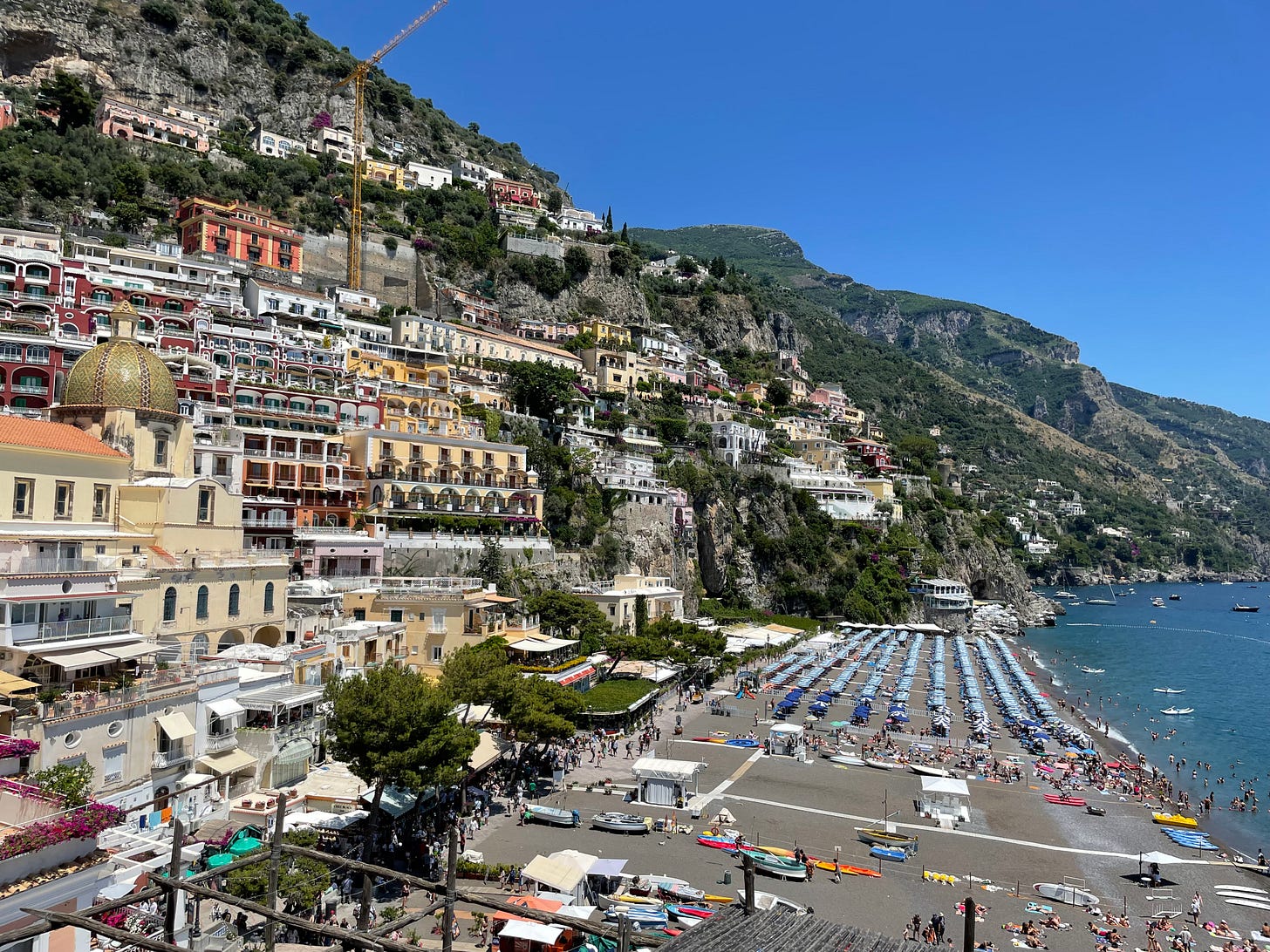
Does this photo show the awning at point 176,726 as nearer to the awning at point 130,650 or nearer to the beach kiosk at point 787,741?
the awning at point 130,650

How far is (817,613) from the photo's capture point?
71188 mm

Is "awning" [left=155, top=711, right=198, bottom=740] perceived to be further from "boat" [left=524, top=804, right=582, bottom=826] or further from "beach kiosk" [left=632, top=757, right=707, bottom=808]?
"beach kiosk" [left=632, top=757, right=707, bottom=808]

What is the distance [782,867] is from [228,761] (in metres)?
14.0

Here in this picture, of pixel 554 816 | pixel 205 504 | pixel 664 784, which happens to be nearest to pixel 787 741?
pixel 664 784

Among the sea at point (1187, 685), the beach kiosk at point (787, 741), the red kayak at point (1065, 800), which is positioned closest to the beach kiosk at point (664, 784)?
the beach kiosk at point (787, 741)

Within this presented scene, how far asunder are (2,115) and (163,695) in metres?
68.0

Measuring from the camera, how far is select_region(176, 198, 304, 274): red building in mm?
59812

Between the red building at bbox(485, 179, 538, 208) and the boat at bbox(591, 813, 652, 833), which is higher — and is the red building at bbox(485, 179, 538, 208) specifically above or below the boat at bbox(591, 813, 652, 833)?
above

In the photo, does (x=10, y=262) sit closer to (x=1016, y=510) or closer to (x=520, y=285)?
(x=520, y=285)

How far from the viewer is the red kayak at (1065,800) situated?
29.6m

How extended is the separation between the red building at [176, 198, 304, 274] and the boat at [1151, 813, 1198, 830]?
6318 cm

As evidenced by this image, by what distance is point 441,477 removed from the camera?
147ft

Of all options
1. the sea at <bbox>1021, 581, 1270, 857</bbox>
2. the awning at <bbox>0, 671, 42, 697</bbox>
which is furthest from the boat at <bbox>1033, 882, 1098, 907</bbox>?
the awning at <bbox>0, 671, 42, 697</bbox>

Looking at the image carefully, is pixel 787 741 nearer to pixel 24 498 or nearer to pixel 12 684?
pixel 12 684
